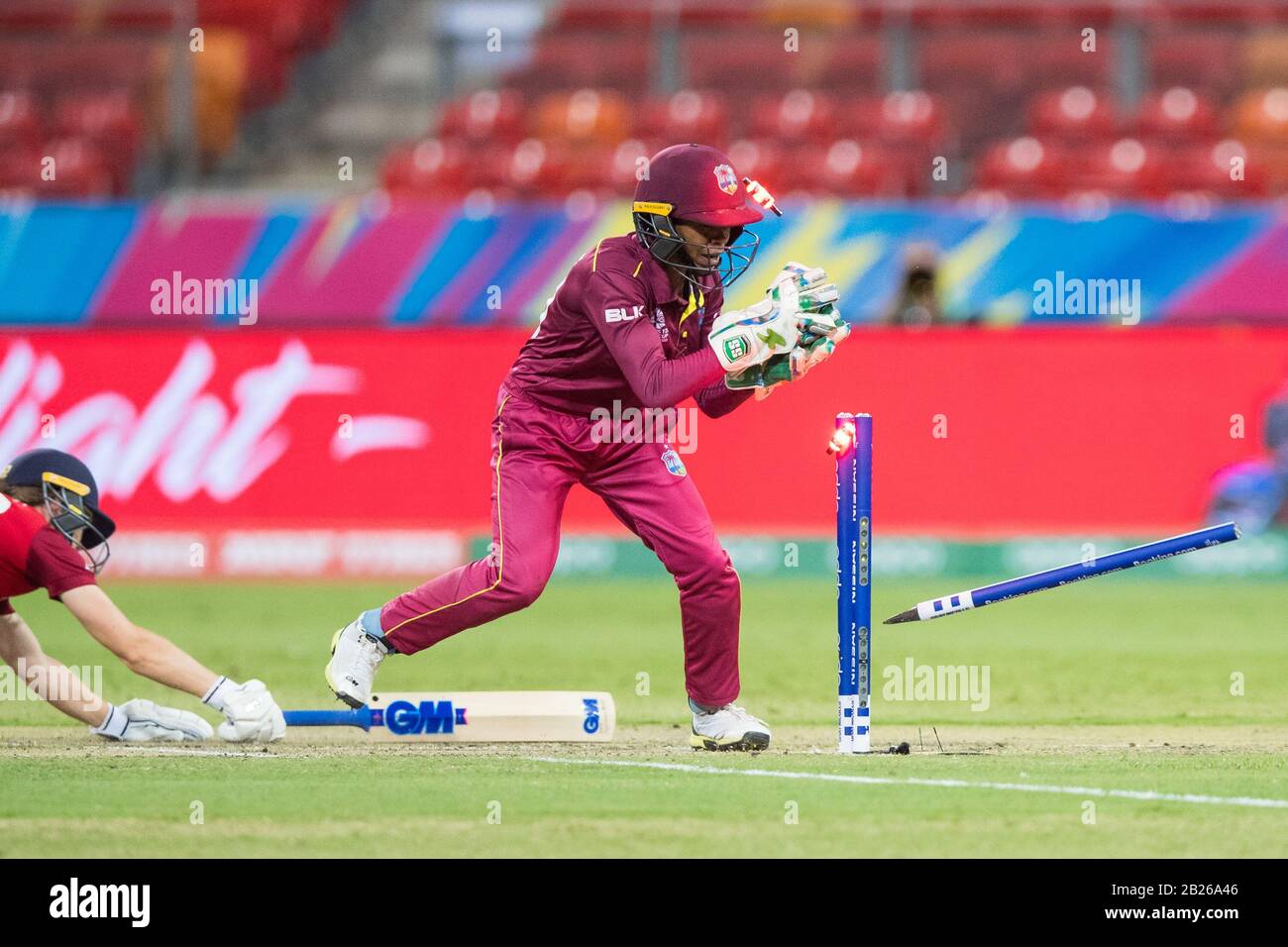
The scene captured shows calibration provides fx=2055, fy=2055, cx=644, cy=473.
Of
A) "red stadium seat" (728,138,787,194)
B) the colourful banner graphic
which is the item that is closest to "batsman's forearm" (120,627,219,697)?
the colourful banner graphic

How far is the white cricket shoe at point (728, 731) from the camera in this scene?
337 inches

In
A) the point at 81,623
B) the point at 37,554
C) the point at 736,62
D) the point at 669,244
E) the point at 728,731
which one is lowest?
the point at 728,731

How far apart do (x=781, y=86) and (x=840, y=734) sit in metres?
12.4

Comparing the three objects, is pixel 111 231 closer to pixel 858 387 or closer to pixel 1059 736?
pixel 858 387

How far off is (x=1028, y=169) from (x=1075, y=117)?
2.85 ft

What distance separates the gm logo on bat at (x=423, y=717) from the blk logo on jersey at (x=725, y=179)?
7.44ft

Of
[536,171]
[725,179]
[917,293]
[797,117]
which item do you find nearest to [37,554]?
[725,179]

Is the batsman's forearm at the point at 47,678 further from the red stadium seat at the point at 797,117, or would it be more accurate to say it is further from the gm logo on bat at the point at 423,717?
the red stadium seat at the point at 797,117

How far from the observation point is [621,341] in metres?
8.05

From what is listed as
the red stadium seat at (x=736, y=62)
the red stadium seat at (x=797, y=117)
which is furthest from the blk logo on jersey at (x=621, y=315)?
the red stadium seat at (x=736, y=62)

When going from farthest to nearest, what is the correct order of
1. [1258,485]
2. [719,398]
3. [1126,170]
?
[1126,170]
[1258,485]
[719,398]

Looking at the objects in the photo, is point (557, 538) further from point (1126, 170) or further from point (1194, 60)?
point (1194, 60)

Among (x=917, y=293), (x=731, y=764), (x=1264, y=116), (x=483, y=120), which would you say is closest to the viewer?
(x=731, y=764)

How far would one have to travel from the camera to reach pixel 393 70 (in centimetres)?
2173
